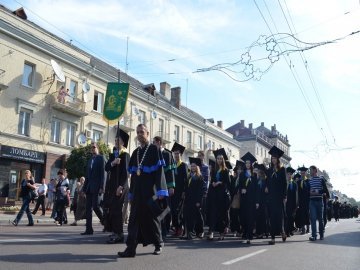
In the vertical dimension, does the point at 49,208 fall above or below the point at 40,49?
below

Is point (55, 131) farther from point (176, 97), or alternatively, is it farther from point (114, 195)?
point (114, 195)

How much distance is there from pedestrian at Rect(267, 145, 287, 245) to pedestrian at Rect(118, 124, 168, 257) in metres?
4.37

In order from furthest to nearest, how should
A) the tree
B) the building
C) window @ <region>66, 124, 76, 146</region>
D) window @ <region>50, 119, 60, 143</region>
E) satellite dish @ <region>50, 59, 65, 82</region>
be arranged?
the building → window @ <region>66, 124, 76, 146</region> → window @ <region>50, 119, 60, 143</region> → the tree → satellite dish @ <region>50, 59, 65, 82</region>

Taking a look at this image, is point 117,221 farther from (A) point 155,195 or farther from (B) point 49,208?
(B) point 49,208

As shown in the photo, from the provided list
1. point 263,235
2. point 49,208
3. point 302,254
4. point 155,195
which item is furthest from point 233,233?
point 49,208

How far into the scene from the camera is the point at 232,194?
11.8m

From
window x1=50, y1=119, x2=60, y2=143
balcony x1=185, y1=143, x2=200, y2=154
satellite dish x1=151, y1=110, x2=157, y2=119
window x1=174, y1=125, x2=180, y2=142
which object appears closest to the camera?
window x1=50, y1=119, x2=60, y2=143

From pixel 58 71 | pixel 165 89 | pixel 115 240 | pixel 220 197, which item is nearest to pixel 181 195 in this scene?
pixel 220 197

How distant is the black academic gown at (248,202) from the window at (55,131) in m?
23.5

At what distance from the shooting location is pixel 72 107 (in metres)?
33.3

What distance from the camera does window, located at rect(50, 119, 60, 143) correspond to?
3234cm

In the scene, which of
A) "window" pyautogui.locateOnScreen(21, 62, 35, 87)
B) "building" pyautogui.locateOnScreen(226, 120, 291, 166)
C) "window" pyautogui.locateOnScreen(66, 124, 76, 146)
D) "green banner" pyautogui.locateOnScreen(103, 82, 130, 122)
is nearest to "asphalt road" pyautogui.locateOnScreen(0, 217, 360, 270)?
"green banner" pyautogui.locateOnScreen(103, 82, 130, 122)

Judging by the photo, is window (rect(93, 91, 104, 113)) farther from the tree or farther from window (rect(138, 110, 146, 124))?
window (rect(138, 110, 146, 124))

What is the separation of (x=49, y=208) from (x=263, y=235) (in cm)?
1908
